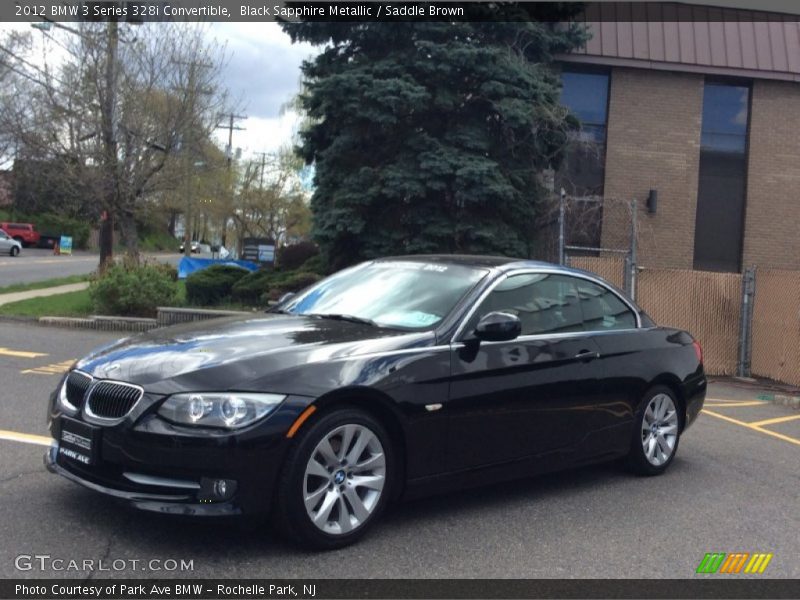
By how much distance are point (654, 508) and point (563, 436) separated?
75 cm

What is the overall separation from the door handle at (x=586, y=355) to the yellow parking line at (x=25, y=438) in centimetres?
393

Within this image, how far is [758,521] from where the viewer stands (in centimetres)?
537

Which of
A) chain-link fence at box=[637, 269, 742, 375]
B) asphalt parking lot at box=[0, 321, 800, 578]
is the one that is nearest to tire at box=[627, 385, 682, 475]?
asphalt parking lot at box=[0, 321, 800, 578]

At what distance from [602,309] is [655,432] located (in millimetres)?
1039

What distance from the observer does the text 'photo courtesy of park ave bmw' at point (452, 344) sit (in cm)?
420

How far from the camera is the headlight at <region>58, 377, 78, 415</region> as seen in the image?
4.53 metres

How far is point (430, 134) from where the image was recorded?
1559 cm

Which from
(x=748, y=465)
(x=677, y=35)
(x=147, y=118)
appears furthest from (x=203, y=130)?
(x=748, y=465)

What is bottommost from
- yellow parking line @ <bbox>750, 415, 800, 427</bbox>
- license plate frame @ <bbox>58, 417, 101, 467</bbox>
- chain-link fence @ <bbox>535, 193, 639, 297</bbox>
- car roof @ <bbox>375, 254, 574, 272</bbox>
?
yellow parking line @ <bbox>750, 415, 800, 427</bbox>

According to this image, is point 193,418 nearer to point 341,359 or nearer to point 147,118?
point 341,359

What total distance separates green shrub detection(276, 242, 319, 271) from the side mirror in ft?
47.2

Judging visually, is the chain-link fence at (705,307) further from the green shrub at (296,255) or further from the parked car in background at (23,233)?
the parked car in background at (23,233)

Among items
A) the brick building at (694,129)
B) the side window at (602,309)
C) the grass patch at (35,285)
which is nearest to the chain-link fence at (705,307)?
Result: the brick building at (694,129)

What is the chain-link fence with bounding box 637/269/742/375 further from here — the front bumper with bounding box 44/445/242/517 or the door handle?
the front bumper with bounding box 44/445/242/517
